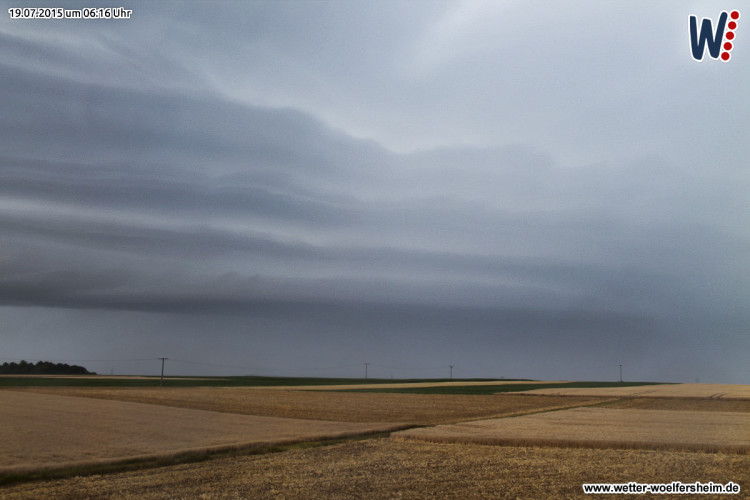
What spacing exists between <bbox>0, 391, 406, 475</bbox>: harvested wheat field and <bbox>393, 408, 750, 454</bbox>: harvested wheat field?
6517mm

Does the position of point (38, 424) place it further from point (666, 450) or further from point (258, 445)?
point (666, 450)

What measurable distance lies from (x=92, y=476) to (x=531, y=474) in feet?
50.9

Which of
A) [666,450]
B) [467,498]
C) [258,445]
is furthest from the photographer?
[258,445]

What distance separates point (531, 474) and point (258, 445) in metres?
14.0

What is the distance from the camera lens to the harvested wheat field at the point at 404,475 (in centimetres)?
1884

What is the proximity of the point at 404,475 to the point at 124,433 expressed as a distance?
1843cm

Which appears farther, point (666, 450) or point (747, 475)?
point (666, 450)

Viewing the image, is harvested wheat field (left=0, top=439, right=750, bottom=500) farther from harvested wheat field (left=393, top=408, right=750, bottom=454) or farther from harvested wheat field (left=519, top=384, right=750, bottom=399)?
harvested wheat field (left=519, top=384, right=750, bottom=399)

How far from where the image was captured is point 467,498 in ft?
59.5

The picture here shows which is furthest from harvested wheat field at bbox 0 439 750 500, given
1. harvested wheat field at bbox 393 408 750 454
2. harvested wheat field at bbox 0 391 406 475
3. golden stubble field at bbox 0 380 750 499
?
harvested wheat field at bbox 0 391 406 475

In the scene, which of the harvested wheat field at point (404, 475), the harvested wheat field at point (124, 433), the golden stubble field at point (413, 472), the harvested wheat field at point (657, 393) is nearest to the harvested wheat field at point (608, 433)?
the golden stubble field at point (413, 472)

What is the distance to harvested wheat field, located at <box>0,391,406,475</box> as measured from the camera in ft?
82.8

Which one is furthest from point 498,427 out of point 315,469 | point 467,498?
point 467,498

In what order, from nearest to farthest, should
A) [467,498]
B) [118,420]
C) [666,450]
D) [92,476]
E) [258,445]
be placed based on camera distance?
[467,498]
[92,476]
[666,450]
[258,445]
[118,420]
